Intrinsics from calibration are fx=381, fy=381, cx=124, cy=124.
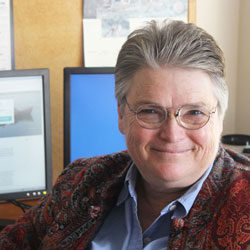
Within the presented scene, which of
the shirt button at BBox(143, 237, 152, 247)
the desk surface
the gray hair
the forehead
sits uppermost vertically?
the gray hair

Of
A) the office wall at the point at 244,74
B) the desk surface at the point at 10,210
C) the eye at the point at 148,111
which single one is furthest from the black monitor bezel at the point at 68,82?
the office wall at the point at 244,74

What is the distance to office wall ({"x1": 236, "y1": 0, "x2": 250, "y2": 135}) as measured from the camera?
1.86m

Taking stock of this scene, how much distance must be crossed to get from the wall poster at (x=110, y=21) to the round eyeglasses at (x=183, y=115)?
83 centimetres

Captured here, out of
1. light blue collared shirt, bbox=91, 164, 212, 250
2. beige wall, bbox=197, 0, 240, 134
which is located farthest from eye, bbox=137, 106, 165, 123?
beige wall, bbox=197, 0, 240, 134

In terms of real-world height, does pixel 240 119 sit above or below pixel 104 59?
below

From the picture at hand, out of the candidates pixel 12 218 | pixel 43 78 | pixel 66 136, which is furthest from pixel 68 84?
pixel 12 218

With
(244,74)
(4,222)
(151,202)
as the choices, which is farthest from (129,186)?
(244,74)

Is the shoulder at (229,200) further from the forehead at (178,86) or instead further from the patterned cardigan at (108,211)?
the forehead at (178,86)

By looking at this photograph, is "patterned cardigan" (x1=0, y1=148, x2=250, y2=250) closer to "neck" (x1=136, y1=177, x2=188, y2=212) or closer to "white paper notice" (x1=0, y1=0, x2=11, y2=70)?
"neck" (x1=136, y1=177, x2=188, y2=212)

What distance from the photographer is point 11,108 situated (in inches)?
56.9

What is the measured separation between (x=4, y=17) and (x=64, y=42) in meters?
0.27

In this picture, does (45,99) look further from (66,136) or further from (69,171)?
(69,171)

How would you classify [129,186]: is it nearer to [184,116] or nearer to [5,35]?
[184,116]

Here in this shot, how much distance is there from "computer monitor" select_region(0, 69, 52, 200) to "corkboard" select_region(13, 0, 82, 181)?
0.25 metres
